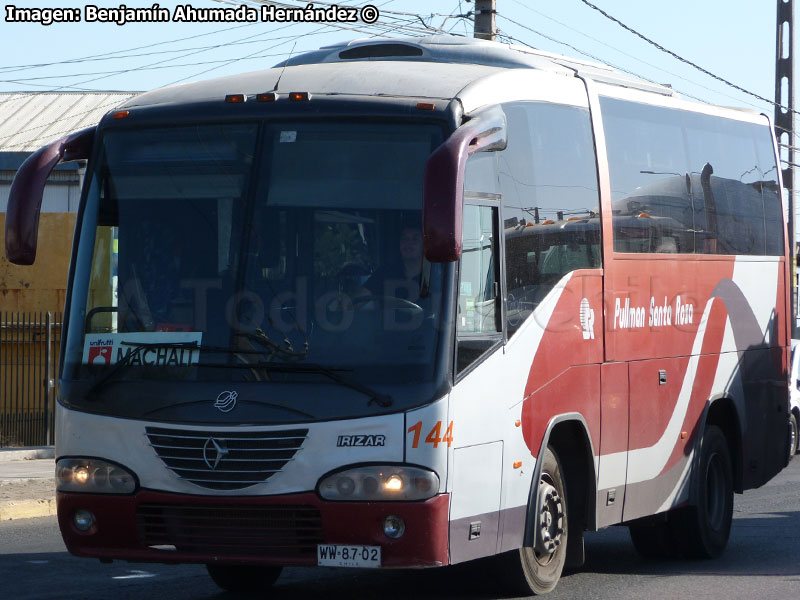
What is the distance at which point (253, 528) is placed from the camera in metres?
7.17

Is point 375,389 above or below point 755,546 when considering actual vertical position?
above

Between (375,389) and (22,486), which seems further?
(22,486)

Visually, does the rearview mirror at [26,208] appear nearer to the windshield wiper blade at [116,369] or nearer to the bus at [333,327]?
the bus at [333,327]

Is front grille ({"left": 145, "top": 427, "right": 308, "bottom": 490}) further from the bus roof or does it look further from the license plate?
the bus roof

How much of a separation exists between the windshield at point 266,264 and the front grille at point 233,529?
0.69 meters

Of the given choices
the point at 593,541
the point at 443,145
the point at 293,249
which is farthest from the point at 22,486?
the point at 443,145

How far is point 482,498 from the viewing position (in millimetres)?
7449

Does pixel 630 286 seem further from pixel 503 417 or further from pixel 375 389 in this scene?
pixel 375 389

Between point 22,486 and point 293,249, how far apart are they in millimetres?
8974

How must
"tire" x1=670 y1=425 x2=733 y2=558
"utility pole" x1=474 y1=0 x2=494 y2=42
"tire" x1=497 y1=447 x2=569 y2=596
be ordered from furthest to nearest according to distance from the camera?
"utility pole" x1=474 y1=0 x2=494 y2=42 < "tire" x1=670 y1=425 x2=733 y2=558 < "tire" x1=497 y1=447 x2=569 y2=596

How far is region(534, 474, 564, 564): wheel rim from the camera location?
8.36 metres

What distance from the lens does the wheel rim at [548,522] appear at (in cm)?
836

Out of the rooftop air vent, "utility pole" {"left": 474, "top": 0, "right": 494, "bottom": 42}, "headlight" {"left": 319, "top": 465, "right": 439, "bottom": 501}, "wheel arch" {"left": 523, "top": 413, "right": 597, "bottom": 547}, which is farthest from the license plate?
"utility pole" {"left": 474, "top": 0, "right": 494, "bottom": 42}

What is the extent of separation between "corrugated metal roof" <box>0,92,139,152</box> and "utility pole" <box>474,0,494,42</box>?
1558 cm
